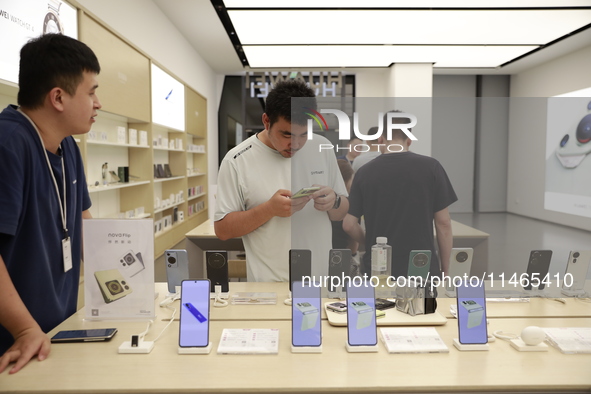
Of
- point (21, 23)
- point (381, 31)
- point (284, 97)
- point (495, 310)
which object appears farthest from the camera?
point (381, 31)

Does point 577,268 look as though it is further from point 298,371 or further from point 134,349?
point 134,349

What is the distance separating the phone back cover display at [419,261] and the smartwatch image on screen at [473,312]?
216mm

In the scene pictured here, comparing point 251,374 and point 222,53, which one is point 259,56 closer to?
point 222,53

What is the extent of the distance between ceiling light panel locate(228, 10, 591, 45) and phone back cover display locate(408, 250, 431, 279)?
4636 millimetres

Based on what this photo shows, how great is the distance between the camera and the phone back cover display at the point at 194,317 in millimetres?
1427

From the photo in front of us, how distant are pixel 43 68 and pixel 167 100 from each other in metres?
4.95

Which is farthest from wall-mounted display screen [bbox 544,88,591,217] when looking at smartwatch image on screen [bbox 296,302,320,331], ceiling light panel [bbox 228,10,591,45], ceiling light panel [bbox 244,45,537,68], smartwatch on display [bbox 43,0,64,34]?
ceiling light panel [bbox 244,45,537,68]

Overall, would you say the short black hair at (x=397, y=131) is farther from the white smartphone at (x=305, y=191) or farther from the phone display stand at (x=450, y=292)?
the phone display stand at (x=450, y=292)

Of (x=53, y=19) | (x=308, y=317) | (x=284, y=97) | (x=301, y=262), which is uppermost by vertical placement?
(x=53, y=19)

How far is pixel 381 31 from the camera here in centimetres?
645

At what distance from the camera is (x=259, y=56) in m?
7.98

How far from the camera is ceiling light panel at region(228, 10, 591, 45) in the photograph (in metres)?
5.72

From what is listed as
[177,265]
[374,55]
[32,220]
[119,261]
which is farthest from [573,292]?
[374,55]

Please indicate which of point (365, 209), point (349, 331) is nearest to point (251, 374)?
point (349, 331)
